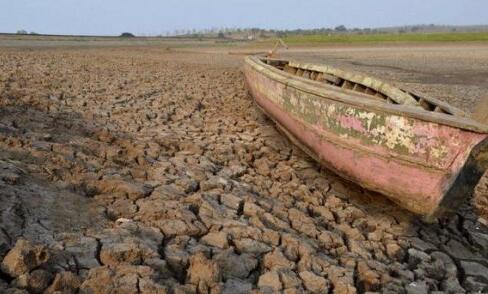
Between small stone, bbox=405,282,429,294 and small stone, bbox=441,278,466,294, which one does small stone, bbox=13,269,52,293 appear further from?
small stone, bbox=441,278,466,294

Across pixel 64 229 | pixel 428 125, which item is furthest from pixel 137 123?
pixel 428 125

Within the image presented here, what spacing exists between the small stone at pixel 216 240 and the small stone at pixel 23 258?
3.79 feet

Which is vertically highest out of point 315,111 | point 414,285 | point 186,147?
point 315,111

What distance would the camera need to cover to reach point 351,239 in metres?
3.89

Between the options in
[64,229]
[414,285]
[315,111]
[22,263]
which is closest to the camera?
[22,263]

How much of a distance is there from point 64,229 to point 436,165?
3.09m

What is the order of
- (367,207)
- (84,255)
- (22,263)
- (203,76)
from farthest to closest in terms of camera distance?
(203,76) < (367,207) < (84,255) < (22,263)

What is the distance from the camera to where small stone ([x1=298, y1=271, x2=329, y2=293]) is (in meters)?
3.04

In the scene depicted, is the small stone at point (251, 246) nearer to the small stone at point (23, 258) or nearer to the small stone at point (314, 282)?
the small stone at point (314, 282)

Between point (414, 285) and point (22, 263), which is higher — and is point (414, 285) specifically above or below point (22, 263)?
below

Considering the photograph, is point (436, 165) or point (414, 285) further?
point (436, 165)

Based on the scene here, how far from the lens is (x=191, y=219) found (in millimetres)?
3578

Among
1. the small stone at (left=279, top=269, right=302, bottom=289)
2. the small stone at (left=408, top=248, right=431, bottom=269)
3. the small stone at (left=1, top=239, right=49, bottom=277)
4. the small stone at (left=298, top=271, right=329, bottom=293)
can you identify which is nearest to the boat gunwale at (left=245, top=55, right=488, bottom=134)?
the small stone at (left=408, top=248, right=431, bottom=269)

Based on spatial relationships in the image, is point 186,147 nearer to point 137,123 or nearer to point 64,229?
point 137,123
